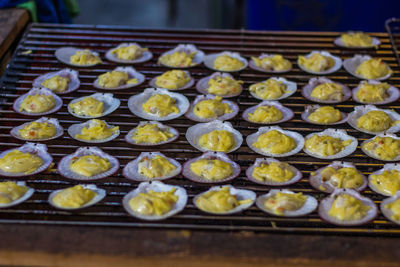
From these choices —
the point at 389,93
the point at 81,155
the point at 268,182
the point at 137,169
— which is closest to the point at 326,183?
the point at 268,182

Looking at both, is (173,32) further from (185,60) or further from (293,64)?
(293,64)

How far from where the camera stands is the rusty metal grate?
296 centimetres

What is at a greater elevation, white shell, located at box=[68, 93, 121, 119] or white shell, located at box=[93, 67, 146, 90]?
white shell, located at box=[93, 67, 146, 90]

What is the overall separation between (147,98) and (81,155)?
3.02 ft

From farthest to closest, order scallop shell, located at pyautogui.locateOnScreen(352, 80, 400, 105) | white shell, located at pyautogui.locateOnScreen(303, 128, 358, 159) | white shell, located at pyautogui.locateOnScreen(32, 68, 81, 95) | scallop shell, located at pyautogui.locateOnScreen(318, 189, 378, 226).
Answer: white shell, located at pyautogui.locateOnScreen(32, 68, 81, 95), scallop shell, located at pyautogui.locateOnScreen(352, 80, 400, 105), white shell, located at pyautogui.locateOnScreen(303, 128, 358, 159), scallop shell, located at pyautogui.locateOnScreen(318, 189, 378, 226)

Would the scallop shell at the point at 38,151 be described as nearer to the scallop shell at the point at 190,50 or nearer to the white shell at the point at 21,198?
the white shell at the point at 21,198

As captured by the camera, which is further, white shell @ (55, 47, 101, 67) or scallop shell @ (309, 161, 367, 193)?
white shell @ (55, 47, 101, 67)

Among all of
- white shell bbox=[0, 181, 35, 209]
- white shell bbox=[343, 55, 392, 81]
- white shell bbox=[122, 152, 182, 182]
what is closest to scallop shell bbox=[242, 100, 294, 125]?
white shell bbox=[122, 152, 182, 182]

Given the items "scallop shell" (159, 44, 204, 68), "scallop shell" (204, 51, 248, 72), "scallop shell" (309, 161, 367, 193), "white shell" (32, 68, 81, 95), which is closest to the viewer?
"scallop shell" (309, 161, 367, 193)

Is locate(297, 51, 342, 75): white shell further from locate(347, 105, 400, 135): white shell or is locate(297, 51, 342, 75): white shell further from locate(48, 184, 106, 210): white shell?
locate(48, 184, 106, 210): white shell

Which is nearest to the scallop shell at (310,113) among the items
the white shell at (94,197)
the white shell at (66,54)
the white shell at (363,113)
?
the white shell at (363,113)

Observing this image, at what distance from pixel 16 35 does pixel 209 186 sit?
9.16 ft

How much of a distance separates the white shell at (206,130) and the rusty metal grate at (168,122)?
0.06 meters

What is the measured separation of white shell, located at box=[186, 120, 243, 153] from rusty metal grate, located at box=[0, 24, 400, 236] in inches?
2.3
